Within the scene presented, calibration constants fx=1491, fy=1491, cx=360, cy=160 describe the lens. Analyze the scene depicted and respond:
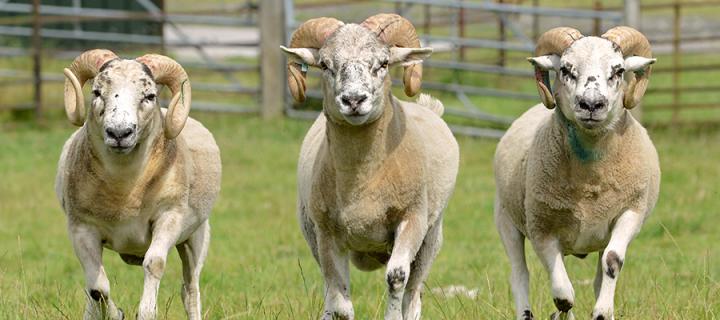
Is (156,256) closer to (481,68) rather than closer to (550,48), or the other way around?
(550,48)

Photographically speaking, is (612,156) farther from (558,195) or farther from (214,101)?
(214,101)

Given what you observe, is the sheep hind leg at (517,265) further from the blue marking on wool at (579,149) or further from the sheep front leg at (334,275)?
the sheep front leg at (334,275)

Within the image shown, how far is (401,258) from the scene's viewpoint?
25.6 ft

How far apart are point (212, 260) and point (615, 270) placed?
5.08 m

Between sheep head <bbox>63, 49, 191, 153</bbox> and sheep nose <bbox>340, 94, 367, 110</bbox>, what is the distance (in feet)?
3.75

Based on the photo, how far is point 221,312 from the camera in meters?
8.91

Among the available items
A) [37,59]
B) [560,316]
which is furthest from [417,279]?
[37,59]

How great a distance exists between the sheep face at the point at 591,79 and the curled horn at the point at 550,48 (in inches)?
2.2

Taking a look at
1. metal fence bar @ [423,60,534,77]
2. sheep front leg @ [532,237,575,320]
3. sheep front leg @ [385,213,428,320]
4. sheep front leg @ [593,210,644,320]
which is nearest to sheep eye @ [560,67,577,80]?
sheep front leg @ [593,210,644,320]

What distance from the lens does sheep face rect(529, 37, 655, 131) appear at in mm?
7637

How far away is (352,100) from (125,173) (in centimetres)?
148

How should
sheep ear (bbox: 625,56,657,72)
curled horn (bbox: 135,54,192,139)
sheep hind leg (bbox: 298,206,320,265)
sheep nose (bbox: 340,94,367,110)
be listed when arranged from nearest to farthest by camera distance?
sheep nose (bbox: 340,94,367,110)
sheep ear (bbox: 625,56,657,72)
curled horn (bbox: 135,54,192,139)
sheep hind leg (bbox: 298,206,320,265)

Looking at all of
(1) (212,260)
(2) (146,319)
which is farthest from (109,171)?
(1) (212,260)

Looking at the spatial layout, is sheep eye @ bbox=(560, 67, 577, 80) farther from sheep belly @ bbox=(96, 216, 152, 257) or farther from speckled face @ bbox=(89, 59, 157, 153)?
sheep belly @ bbox=(96, 216, 152, 257)
